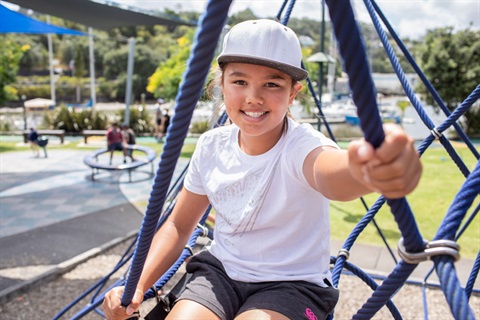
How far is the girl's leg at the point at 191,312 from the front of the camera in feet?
3.50

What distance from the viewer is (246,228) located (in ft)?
3.80

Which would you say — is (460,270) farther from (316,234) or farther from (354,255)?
(316,234)

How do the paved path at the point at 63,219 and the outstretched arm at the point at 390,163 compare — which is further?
the paved path at the point at 63,219

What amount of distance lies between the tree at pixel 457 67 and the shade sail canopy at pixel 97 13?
9.12m

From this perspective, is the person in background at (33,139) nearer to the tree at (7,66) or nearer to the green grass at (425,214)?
the tree at (7,66)

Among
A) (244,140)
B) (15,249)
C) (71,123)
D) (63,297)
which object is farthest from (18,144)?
(244,140)

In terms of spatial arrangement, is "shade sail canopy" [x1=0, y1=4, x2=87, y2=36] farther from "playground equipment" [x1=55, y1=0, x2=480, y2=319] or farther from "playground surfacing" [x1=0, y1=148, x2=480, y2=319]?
"playground equipment" [x1=55, y1=0, x2=480, y2=319]

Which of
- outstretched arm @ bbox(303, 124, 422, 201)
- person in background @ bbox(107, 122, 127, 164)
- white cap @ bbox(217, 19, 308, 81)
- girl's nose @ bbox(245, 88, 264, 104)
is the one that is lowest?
person in background @ bbox(107, 122, 127, 164)

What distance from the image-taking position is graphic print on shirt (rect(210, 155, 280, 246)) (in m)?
1.13

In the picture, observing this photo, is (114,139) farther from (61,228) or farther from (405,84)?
(405,84)

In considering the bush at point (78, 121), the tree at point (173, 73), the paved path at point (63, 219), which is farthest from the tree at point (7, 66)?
the paved path at point (63, 219)

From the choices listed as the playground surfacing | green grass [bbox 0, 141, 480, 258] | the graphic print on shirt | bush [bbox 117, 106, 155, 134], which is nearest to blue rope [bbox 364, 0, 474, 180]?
the graphic print on shirt

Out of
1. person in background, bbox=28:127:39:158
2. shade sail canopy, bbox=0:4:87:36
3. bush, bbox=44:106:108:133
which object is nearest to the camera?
shade sail canopy, bbox=0:4:87:36

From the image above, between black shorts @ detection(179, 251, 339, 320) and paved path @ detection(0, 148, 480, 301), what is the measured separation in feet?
8.12
